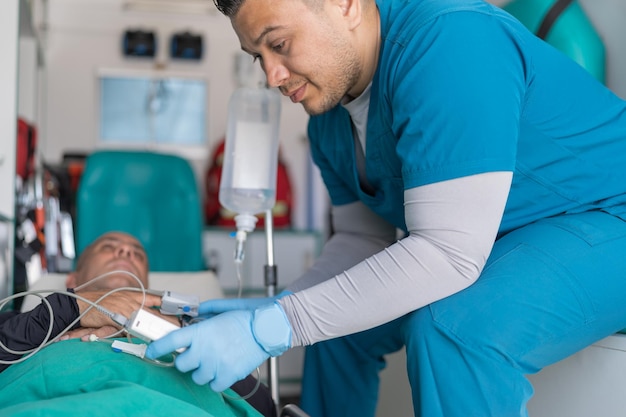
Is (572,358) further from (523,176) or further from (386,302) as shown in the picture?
(386,302)

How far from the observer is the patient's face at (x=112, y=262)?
6.45ft

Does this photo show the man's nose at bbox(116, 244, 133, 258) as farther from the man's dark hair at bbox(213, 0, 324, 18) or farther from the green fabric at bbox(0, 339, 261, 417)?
the man's dark hair at bbox(213, 0, 324, 18)

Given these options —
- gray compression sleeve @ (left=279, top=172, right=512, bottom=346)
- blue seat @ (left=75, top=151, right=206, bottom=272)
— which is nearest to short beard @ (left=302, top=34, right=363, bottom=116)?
gray compression sleeve @ (left=279, top=172, right=512, bottom=346)

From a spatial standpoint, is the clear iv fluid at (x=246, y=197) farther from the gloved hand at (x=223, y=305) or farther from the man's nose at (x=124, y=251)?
the gloved hand at (x=223, y=305)

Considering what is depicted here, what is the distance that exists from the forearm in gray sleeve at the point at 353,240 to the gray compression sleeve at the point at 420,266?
0.57 m

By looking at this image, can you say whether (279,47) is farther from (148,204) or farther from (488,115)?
(148,204)

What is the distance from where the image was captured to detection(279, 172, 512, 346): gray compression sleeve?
115cm

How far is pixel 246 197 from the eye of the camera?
2.04m


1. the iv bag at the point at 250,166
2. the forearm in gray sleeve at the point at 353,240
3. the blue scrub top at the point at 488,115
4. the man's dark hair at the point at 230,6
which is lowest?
the forearm in gray sleeve at the point at 353,240

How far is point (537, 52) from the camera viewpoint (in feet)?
4.33

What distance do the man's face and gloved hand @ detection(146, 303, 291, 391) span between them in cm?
45

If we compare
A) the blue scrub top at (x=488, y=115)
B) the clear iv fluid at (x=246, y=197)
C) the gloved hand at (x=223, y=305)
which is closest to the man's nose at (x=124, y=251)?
the clear iv fluid at (x=246, y=197)

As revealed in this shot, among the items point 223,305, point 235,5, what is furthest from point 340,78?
point 223,305

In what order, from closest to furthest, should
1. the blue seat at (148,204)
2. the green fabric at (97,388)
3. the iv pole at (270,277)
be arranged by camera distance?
the green fabric at (97,388) → the iv pole at (270,277) → the blue seat at (148,204)
